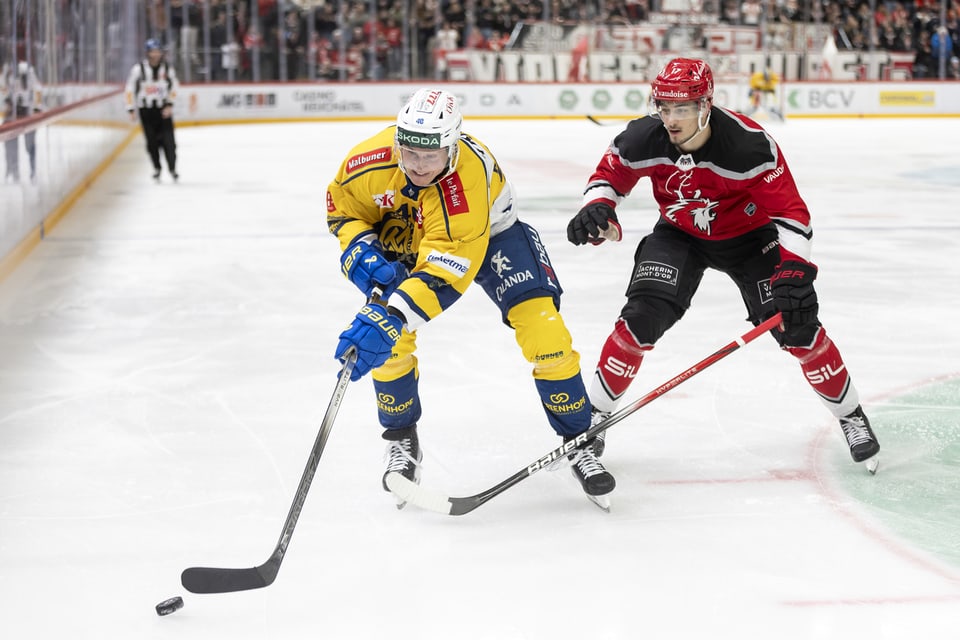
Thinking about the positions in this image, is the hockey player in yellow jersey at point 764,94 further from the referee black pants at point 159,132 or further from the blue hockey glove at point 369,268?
the blue hockey glove at point 369,268

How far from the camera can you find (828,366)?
2951mm

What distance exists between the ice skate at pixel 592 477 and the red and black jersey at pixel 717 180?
24.7 inches

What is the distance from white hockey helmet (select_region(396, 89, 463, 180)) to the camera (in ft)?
7.96

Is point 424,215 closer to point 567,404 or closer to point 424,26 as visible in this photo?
point 567,404

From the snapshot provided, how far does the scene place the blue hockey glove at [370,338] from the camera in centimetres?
241

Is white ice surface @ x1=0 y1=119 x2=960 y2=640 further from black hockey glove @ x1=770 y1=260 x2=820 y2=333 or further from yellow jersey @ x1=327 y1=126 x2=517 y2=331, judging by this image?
yellow jersey @ x1=327 y1=126 x2=517 y2=331

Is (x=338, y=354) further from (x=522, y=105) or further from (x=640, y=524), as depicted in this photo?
(x=522, y=105)

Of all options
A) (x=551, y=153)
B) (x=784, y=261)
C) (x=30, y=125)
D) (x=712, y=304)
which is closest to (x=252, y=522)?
(x=784, y=261)

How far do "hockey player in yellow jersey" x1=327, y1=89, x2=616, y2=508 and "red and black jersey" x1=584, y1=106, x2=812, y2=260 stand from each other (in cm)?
31

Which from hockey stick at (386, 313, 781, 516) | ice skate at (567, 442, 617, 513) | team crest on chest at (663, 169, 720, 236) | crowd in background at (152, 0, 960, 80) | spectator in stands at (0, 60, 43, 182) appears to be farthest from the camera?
crowd in background at (152, 0, 960, 80)

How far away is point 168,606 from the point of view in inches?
86.6

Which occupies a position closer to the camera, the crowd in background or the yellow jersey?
the yellow jersey

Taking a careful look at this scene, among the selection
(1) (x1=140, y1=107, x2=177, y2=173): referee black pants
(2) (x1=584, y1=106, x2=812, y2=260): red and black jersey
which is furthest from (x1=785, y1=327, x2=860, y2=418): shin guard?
(1) (x1=140, y1=107, x2=177, y2=173): referee black pants

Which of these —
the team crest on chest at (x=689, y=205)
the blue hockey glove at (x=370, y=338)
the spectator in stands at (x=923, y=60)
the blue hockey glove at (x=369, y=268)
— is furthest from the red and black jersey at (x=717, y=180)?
the spectator in stands at (x=923, y=60)
